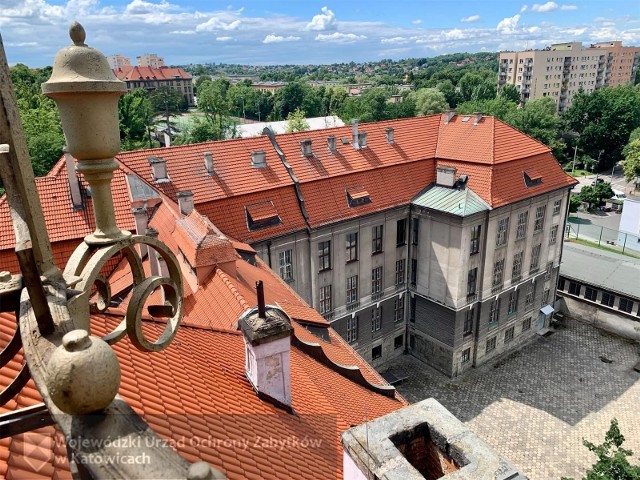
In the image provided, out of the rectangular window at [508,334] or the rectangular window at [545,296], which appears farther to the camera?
the rectangular window at [545,296]

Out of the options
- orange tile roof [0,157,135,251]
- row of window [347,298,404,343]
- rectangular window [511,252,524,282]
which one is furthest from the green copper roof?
orange tile roof [0,157,135,251]

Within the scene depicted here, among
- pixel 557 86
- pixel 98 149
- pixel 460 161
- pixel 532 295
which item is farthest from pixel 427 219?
pixel 557 86

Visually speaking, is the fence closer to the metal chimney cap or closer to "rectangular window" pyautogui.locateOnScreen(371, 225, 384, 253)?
"rectangular window" pyautogui.locateOnScreen(371, 225, 384, 253)

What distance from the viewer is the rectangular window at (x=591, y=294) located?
1266 inches

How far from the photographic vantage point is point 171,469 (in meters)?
1.33

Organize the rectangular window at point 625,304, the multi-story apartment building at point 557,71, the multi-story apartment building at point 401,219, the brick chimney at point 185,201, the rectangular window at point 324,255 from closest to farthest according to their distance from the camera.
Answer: the brick chimney at point 185,201 → the multi-story apartment building at point 401,219 → the rectangular window at point 324,255 → the rectangular window at point 625,304 → the multi-story apartment building at point 557,71

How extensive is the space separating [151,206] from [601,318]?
3023 cm

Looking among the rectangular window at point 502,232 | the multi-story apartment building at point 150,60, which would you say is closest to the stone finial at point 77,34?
the rectangular window at point 502,232

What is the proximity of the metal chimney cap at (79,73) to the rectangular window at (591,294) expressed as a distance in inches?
1420

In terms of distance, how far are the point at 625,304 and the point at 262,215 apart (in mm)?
25358

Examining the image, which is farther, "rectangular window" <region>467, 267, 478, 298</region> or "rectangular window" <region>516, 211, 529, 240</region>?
"rectangular window" <region>516, 211, 529, 240</region>

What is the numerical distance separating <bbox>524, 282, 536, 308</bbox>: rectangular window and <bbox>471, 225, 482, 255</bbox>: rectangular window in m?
6.66

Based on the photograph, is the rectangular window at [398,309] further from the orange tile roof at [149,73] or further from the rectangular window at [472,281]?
the orange tile roof at [149,73]

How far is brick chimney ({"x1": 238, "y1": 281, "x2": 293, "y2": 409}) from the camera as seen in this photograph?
747cm
